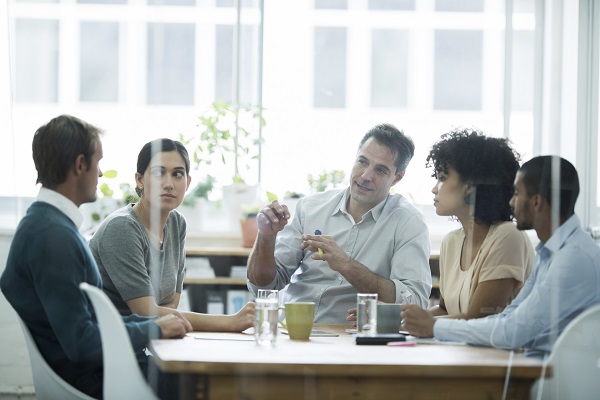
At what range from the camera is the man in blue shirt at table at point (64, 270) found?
181cm

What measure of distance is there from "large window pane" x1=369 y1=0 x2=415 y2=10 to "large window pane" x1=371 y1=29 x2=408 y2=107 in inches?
2.9

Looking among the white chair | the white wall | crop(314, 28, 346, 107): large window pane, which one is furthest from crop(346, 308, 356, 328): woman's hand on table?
the white wall

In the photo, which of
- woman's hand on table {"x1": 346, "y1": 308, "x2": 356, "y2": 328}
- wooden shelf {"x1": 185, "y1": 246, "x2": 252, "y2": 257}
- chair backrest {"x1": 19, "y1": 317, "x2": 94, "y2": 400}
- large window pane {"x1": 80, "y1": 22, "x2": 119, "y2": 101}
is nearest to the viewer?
chair backrest {"x1": 19, "y1": 317, "x2": 94, "y2": 400}

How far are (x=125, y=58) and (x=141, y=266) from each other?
973 mm

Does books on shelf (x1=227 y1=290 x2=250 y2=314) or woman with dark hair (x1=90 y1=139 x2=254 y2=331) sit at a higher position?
woman with dark hair (x1=90 y1=139 x2=254 y2=331)

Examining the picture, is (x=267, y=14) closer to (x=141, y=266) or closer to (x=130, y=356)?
(x=141, y=266)

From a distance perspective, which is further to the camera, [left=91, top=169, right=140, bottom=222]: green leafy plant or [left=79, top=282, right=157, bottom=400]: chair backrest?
[left=91, top=169, right=140, bottom=222]: green leafy plant

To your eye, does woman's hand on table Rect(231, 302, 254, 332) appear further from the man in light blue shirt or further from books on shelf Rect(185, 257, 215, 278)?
books on shelf Rect(185, 257, 215, 278)

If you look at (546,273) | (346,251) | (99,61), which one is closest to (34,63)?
(99,61)

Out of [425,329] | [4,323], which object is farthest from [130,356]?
[4,323]

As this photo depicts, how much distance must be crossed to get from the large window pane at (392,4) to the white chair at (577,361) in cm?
97

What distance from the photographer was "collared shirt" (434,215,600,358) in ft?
5.90

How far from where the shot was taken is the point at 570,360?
1783mm

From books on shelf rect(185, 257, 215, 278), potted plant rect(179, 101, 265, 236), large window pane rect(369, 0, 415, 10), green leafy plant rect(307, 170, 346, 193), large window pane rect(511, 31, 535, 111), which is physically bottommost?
books on shelf rect(185, 257, 215, 278)
